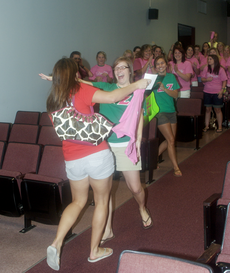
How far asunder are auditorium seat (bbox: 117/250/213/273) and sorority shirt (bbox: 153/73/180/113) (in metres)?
2.97

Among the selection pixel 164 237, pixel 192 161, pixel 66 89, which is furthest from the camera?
pixel 192 161

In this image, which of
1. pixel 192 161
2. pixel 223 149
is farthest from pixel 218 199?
pixel 223 149

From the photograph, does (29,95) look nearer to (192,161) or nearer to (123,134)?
(192,161)

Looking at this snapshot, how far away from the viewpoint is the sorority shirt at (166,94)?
153 inches

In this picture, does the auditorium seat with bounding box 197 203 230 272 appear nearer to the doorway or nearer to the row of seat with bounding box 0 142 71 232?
the row of seat with bounding box 0 142 71 232

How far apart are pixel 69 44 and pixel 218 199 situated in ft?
17.2

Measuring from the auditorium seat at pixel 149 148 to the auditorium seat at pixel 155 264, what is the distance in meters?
2.62

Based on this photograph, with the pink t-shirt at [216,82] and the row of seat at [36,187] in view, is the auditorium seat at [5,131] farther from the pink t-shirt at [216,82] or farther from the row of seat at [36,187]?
the pink t-shirt at [216,82]

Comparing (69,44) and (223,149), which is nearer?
(223,149)

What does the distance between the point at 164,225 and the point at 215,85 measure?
174 inches

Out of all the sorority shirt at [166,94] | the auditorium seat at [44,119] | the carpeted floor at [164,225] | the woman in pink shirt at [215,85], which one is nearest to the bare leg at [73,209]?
the carpeted floor at [164,225]

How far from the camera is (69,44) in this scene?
641 centimetres

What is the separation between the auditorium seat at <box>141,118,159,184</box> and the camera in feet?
12.5

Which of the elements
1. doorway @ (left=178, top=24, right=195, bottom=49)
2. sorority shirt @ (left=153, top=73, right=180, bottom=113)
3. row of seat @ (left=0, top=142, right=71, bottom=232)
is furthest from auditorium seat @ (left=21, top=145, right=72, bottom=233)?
doorway @ (left=178, top=24, right=195, bottom=49)
